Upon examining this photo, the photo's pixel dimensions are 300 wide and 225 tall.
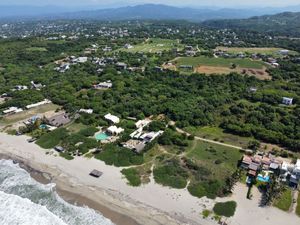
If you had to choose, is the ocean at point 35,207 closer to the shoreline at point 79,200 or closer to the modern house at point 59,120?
the shoreline at point 79,200

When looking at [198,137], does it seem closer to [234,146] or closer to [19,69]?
[234,146]

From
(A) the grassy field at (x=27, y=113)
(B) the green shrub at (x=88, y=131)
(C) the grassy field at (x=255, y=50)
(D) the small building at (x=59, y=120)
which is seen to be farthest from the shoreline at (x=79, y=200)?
(C) the grassy field at (x=255, y=50)

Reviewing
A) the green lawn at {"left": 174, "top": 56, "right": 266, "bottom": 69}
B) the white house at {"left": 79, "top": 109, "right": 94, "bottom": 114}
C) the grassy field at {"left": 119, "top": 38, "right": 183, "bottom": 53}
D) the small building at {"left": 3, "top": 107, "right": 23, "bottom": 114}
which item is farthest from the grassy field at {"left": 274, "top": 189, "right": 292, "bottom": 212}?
the grassy field at {"left": 119, "top": 38, "right": 183, "bottom": 53}

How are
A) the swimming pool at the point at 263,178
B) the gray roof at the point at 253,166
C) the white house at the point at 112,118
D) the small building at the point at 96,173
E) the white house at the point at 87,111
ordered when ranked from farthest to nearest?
the white house at the point at 87,111 < the white house at the point at 112,118 < the gray roof at the point at 253,166 < the small building at the point at 96,173 < the swimming pool at the point at 263,178

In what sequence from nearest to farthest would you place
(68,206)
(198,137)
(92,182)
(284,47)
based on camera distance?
1. (68,206)
2. (92,182)
3. (198,137)
4. (284,47)

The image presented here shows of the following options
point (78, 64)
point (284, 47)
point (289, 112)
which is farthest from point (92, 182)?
point (284, 47)

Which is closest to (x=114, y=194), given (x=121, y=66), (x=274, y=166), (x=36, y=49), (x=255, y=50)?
(x=274, y=166)
